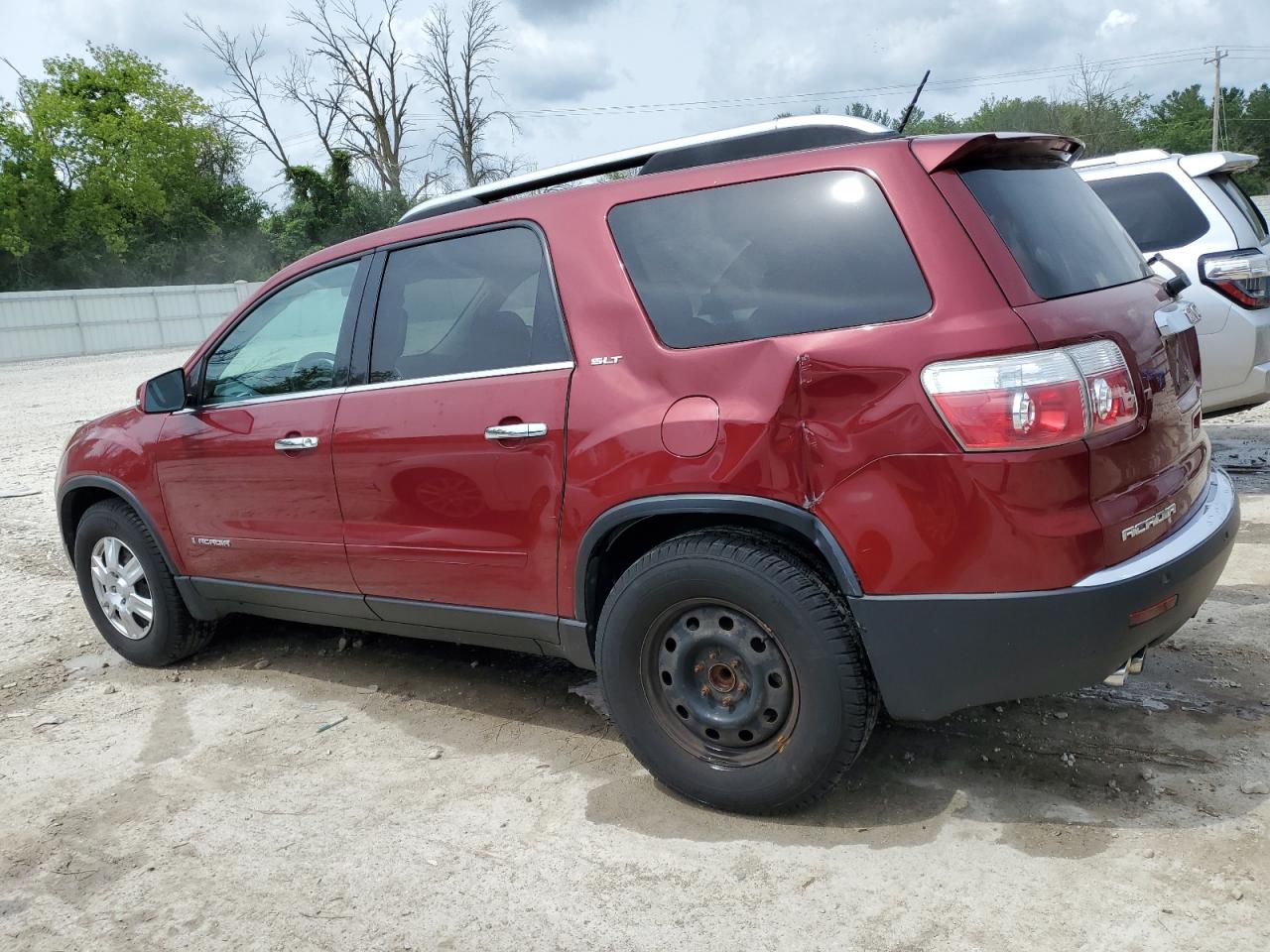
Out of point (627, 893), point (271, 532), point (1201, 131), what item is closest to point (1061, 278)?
point (627, 893)

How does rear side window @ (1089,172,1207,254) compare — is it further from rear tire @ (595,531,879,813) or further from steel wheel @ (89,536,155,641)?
steel wheel @ (89,536,155,641)

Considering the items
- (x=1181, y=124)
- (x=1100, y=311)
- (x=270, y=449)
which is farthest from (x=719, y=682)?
(x=1181, y=124)

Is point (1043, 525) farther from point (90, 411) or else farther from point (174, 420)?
point (90, 411)

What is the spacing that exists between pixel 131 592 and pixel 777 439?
11.4 ft

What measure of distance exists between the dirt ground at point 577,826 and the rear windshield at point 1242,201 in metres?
3.32

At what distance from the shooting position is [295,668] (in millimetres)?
4816

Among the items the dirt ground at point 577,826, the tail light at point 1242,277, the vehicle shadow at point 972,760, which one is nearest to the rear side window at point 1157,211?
the tail light at point 1242,277

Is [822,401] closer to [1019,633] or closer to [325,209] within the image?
[1019,633]

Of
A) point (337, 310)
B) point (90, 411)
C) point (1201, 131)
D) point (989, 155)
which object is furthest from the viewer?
point (1201, 131)

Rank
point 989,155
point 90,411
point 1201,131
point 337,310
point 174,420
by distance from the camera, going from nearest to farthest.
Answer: point 989,155 → point 337,310 → point 174,420 → point 90,411 → point 1201,131

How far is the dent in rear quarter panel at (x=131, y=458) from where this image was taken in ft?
15.2

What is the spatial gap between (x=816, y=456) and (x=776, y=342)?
331 millimetres

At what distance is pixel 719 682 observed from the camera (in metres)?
3.04

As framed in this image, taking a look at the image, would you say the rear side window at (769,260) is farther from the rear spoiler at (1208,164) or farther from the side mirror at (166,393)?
the rear spoiler at (1208,164)
